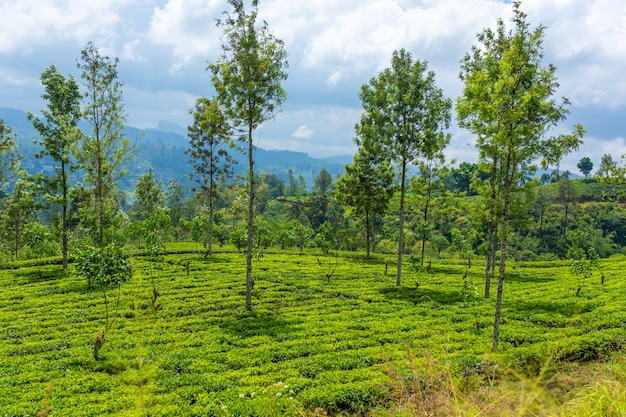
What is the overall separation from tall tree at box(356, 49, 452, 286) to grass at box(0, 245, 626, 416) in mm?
9734

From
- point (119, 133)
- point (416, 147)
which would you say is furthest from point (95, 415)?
point (119, 133)

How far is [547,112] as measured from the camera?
16984 millimetres

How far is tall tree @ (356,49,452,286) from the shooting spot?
1200 inches

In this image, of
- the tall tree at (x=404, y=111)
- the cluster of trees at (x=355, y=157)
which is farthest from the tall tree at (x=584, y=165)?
the tall tree at (x=404, y=111)

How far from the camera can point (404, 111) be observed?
31156mm

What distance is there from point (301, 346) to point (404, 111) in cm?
2047

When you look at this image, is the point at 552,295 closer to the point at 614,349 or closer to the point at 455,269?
the point at 614,349

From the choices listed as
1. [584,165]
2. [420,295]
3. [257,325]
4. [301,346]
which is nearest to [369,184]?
[420,295]

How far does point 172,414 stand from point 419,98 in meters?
27.1

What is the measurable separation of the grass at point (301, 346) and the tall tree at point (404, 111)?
383 inches

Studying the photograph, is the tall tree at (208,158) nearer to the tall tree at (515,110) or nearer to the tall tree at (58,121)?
the tall tree at (58,121)

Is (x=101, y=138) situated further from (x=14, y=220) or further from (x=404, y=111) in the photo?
(x=14, y=220)

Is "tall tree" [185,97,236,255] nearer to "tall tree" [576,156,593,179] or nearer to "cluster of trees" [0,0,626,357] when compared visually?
"cluster of trees" [0,0,626,357]

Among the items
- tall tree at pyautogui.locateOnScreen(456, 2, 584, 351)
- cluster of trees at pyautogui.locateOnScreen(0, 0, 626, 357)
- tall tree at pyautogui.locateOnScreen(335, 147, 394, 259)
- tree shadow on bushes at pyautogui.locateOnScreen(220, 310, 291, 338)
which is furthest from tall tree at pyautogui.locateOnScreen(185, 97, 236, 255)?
tall tree at pyautogui.locateOnScreen(456, 2, 584, 351)
